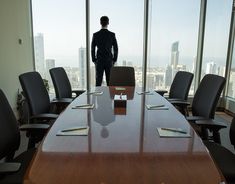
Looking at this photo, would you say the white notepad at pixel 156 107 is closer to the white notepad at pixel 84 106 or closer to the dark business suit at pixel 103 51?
the white notepad at pixel 84 106

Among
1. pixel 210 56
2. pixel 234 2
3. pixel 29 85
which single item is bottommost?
pixel 29 85

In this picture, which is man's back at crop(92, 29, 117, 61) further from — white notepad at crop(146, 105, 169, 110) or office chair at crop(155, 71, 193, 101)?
white notepad at crop(146, 105, 169, 110)

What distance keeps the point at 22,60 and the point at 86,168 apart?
3.31 m

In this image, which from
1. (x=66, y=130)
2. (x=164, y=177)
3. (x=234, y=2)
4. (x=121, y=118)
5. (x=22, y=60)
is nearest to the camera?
(x=164, y=177)

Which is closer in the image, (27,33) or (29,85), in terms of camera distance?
(29,85)

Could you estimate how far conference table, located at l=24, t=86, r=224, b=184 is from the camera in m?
0.86

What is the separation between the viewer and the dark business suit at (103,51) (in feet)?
13.1

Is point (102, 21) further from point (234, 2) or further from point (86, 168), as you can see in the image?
point (86, 168)

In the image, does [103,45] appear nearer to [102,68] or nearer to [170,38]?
[102,68]

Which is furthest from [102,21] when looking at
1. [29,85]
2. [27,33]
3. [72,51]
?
[29,85]

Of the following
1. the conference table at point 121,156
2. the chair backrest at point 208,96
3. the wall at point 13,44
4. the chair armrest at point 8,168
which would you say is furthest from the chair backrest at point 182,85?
the wall at point 13,44

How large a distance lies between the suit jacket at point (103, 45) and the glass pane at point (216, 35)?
1903mm

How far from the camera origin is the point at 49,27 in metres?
4.34

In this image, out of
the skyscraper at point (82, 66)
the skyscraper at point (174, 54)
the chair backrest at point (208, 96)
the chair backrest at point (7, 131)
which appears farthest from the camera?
the skyscraper at point (174, 54)
